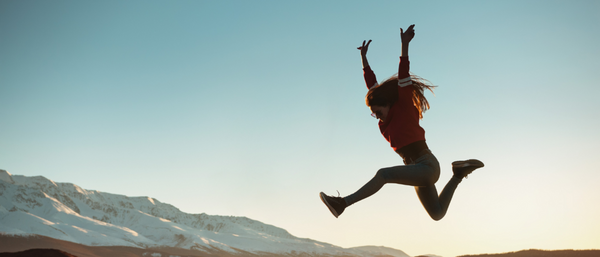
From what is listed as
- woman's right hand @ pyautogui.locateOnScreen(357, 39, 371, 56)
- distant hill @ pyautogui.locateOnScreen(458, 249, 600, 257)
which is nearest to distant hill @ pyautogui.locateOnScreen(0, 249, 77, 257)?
woman's right hand @ pyautogui.locateOnScreen(357, 39, 371, 56)

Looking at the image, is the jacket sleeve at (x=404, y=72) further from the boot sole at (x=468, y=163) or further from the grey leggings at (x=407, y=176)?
the boot sole at (x=468, y=163)

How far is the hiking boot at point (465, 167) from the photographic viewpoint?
376cm

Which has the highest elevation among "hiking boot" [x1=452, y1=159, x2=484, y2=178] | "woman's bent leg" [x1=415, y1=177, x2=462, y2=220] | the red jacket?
the red jacket

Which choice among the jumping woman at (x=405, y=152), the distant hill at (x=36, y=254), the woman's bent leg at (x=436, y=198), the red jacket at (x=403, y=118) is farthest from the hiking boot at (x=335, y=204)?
the distant hill at (x=36, y=254)

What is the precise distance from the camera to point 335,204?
320cm

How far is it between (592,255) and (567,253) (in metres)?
1.34

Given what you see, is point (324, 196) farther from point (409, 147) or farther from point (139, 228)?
point (139, 228)

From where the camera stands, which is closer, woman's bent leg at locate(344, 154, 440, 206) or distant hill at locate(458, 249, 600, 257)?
woman's bent leg at locate(344, 154, 440, 206)

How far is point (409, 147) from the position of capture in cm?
350

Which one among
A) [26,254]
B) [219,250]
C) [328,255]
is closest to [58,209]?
[219,250]

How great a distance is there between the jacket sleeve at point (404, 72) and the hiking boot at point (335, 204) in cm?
125

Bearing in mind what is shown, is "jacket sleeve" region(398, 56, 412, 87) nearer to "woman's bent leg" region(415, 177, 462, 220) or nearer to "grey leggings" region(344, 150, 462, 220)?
"grey leggings" region(344, 150, 462, 220)

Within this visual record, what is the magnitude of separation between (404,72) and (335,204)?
4.64 feet

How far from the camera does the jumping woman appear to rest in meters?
3.22
